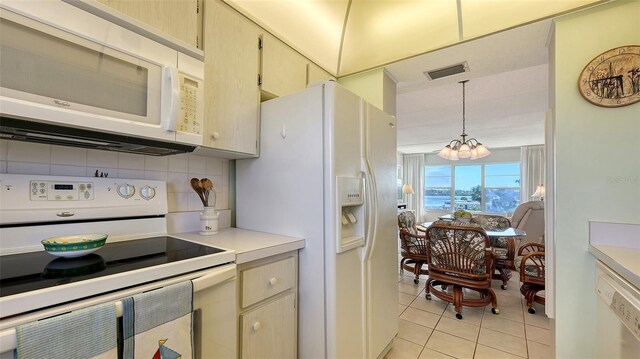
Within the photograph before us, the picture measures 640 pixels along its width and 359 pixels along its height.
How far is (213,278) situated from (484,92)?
3.76 meters

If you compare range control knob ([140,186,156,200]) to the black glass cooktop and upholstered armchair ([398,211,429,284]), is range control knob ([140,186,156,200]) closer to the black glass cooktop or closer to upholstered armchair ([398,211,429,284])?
the black glass cooktop

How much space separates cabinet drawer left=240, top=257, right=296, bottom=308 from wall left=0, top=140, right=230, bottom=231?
2.03 ft

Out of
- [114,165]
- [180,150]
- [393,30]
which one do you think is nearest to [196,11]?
[180,150]

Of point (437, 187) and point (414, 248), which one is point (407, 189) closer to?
point (437, 187)

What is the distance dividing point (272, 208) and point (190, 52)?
2.89 ft

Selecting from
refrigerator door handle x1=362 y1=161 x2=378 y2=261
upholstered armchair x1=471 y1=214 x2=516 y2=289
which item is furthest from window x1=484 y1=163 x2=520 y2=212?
refrigerator door handle x1=362 y1=161 x2=378 y2=261

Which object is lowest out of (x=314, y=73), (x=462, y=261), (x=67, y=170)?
(x=462, y=261)

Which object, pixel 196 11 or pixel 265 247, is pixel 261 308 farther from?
pixel 196 11

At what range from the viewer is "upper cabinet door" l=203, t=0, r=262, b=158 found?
1347 mm

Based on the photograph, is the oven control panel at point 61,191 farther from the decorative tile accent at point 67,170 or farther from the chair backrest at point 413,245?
the chair backrest at point 413,245

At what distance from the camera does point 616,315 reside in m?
1.09

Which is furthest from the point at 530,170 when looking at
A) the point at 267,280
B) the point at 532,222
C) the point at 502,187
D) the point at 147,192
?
the point at 147,192

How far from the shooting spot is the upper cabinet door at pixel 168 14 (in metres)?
1.07

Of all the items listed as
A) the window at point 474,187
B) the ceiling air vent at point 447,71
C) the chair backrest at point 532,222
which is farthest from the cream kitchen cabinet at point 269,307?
the window at point 474,187
